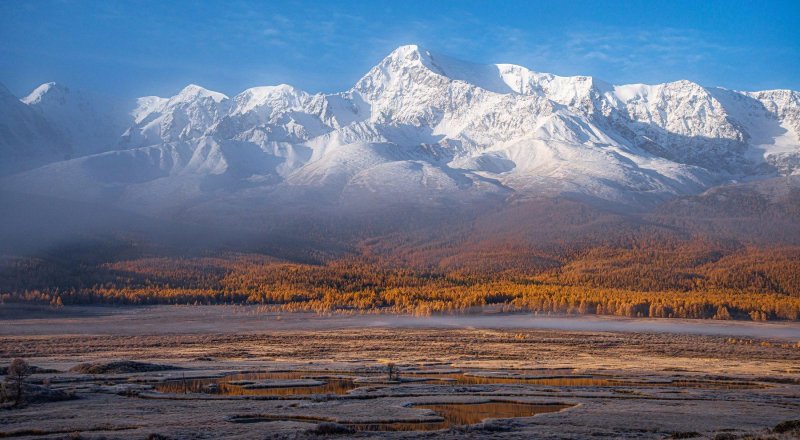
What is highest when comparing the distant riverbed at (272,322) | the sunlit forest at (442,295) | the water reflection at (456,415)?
the sunlit forest at (442,295)

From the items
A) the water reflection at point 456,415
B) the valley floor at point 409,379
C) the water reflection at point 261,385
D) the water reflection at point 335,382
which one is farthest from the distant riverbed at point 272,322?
the water reflection at point 456,415

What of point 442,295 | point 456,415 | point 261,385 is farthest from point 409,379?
point 442,295

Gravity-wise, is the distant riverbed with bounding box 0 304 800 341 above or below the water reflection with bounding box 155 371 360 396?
above

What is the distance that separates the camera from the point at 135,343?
9706cm

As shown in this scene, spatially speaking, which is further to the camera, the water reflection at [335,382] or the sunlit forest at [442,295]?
the sunlit forest at [442,295]

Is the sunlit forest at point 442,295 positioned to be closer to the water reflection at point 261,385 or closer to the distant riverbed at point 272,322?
the distant riverbed at point 272,322

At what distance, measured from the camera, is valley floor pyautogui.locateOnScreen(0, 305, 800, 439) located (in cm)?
3981

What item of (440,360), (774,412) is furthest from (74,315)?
(774,412)

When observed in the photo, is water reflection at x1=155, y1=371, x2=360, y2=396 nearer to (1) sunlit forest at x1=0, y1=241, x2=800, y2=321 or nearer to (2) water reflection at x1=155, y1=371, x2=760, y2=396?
(2) water reflection at x1=155, y1=371, x2=760, y2=396

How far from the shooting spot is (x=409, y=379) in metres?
59.8

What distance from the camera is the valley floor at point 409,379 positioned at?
39812mm

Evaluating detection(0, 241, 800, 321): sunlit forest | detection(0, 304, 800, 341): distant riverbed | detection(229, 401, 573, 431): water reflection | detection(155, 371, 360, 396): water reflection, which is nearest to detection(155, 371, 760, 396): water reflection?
detection(155, 371, 360, 396): water reflection

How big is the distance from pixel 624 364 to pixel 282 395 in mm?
35869

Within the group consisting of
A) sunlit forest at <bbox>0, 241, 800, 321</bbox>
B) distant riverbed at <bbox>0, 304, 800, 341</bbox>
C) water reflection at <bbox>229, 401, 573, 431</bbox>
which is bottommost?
water reflection at <bbox>229, 401, 573, 431</bbox>
